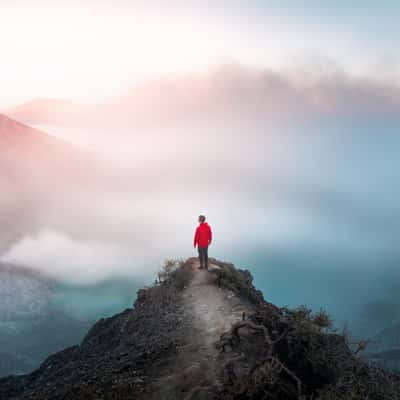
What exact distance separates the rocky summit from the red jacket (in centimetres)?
320

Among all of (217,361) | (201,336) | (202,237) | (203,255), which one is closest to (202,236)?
(202,237)

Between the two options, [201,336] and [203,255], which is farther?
[203,255]

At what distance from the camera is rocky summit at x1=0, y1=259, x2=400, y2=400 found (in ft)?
50.0

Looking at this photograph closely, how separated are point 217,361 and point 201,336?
2.78 meters

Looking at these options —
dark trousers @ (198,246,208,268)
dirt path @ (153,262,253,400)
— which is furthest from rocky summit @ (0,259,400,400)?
dark trousers @ (198,246,208,268)

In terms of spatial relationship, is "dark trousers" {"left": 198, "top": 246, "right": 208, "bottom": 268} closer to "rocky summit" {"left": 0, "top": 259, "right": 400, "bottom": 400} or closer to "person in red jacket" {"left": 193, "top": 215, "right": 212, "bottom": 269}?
"person in red jacket" {"left": 193, "top": 215, "right": 212, "bottom": 269}

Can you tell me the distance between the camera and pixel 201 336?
19703 mm

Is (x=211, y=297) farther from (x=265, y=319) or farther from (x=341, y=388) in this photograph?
(x=341, y=388)

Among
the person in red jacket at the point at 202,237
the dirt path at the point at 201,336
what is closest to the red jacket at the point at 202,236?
the person in red jacket at the point at 202,237

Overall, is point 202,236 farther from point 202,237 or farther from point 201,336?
point 201,336

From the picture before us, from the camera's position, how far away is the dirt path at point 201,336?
50.9 ft

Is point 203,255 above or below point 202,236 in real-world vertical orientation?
below

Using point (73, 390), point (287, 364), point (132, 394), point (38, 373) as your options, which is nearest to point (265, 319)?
point (287, 364)

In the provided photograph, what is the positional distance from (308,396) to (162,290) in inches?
530
